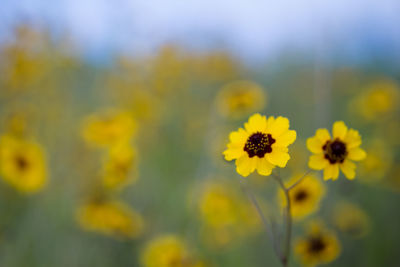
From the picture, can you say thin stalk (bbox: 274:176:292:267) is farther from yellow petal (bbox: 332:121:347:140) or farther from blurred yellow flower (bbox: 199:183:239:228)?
blurred yellow flower (bbox: 199:183:239:228)

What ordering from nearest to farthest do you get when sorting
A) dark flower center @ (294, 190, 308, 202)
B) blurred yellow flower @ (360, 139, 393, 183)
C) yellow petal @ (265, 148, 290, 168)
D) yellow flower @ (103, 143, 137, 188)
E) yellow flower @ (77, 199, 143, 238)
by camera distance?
yellow petal @ (265, 148, 290, 168), dark flower center @ (294, 190, 308, 202), yellow flower @ (103, 143, 137, 188), yellow flower @ (77, 199, 143, 238), blurred yellow flower @ (360, 139, 393, 183)

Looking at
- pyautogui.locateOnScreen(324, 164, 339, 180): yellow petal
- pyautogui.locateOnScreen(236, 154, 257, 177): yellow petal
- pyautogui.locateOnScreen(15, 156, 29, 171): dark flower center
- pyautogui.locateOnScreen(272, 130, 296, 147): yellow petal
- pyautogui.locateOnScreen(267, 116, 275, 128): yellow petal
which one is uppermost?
pyautogui.locateOnScreen(267, 116, 275, 128): yellow petal

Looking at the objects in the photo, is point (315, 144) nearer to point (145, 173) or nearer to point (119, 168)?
point (119, 168)

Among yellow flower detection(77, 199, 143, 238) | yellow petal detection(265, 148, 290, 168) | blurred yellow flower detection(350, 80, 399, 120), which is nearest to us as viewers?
yellow petal detection(265, 148, 290, 168)

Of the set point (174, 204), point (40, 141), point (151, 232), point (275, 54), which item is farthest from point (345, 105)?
point (40, 141)

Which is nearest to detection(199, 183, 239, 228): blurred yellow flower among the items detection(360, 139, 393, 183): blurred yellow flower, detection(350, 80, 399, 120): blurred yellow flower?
detection(360, 139, 393, 183): blurred yellow flower

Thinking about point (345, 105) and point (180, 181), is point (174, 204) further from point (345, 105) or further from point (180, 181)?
point (345, 105)
